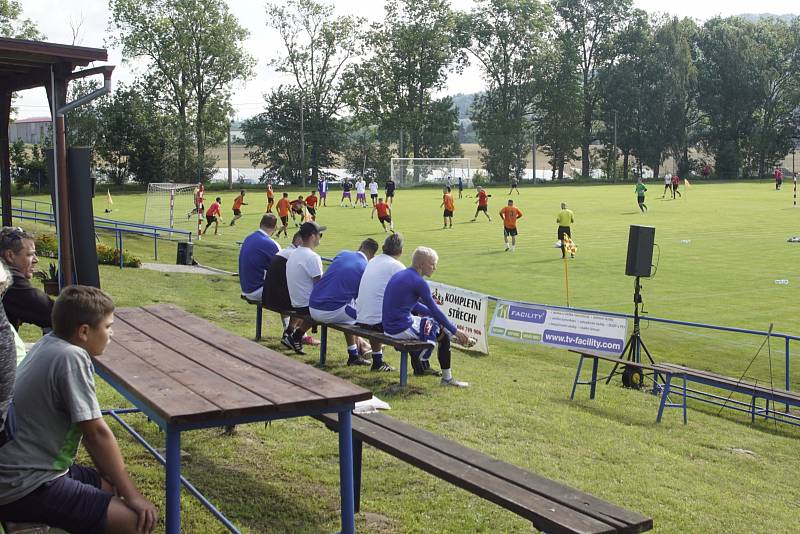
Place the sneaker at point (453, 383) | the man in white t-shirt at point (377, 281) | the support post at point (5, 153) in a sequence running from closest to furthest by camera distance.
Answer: the sneaker at point (453, 383), the man in white t-shirt at point (377, 281), the support post at point (5, 153)

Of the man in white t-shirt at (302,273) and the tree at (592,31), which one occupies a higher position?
the tree at (592,31)

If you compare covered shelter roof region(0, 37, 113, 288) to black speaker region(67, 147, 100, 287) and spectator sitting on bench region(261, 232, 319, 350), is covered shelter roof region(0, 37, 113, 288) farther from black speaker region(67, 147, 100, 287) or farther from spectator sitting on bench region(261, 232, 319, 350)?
spectator sitting on bench region(261, 232, 319, 350)

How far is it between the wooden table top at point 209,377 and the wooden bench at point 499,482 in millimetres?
785

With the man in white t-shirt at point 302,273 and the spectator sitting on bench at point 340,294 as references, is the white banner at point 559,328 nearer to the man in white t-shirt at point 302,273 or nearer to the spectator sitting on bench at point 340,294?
the spectator sitting on bench at point 340,294

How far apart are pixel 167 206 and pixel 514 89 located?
5717cm

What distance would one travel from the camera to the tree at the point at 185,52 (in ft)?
253

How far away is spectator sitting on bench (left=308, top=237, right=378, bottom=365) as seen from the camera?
1064 centimetres

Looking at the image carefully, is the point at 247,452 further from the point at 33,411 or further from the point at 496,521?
the point at 33,411

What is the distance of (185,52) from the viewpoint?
77.9 m

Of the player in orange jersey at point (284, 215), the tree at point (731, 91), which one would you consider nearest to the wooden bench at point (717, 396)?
the player in orange jersey at point (284, 215)

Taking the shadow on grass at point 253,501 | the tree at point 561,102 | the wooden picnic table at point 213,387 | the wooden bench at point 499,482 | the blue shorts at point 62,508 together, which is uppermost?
the tree at point 561,102

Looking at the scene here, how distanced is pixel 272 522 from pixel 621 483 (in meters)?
2.89

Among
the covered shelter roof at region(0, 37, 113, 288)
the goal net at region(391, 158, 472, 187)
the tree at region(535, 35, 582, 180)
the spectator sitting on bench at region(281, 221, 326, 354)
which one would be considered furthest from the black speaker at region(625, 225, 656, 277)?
the tree at region(535, 35, 582, 180)

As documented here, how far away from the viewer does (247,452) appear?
269 inches
